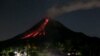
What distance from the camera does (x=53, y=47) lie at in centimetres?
3588

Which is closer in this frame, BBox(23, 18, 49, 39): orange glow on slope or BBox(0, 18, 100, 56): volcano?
BBox(0, 18, 100, 56): volcano

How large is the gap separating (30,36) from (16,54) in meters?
2.73

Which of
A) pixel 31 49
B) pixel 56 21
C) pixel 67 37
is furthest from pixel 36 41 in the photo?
pixel 56 21

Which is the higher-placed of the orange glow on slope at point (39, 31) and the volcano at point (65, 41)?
the orange glow on slope at point (39, 31)

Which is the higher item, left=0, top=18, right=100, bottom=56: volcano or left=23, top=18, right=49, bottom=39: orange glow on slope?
left=23, top=18, right=49, bottom=39: orange glow on slope

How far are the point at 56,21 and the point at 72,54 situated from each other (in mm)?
7551

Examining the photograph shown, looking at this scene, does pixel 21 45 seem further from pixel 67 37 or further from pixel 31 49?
pixel 67 37

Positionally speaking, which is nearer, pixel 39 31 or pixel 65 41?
pixel 65 41

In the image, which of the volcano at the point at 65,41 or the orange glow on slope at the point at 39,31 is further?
the orange glow on slope at the point at 39,31

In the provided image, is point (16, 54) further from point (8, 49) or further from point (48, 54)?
point (48, 54)

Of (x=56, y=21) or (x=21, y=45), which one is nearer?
(x=21, y=45)

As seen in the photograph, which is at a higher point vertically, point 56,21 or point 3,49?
point 56,21

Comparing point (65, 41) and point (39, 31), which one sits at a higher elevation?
point (39, 31)

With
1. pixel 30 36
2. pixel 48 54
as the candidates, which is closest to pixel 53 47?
pixel 48 54
